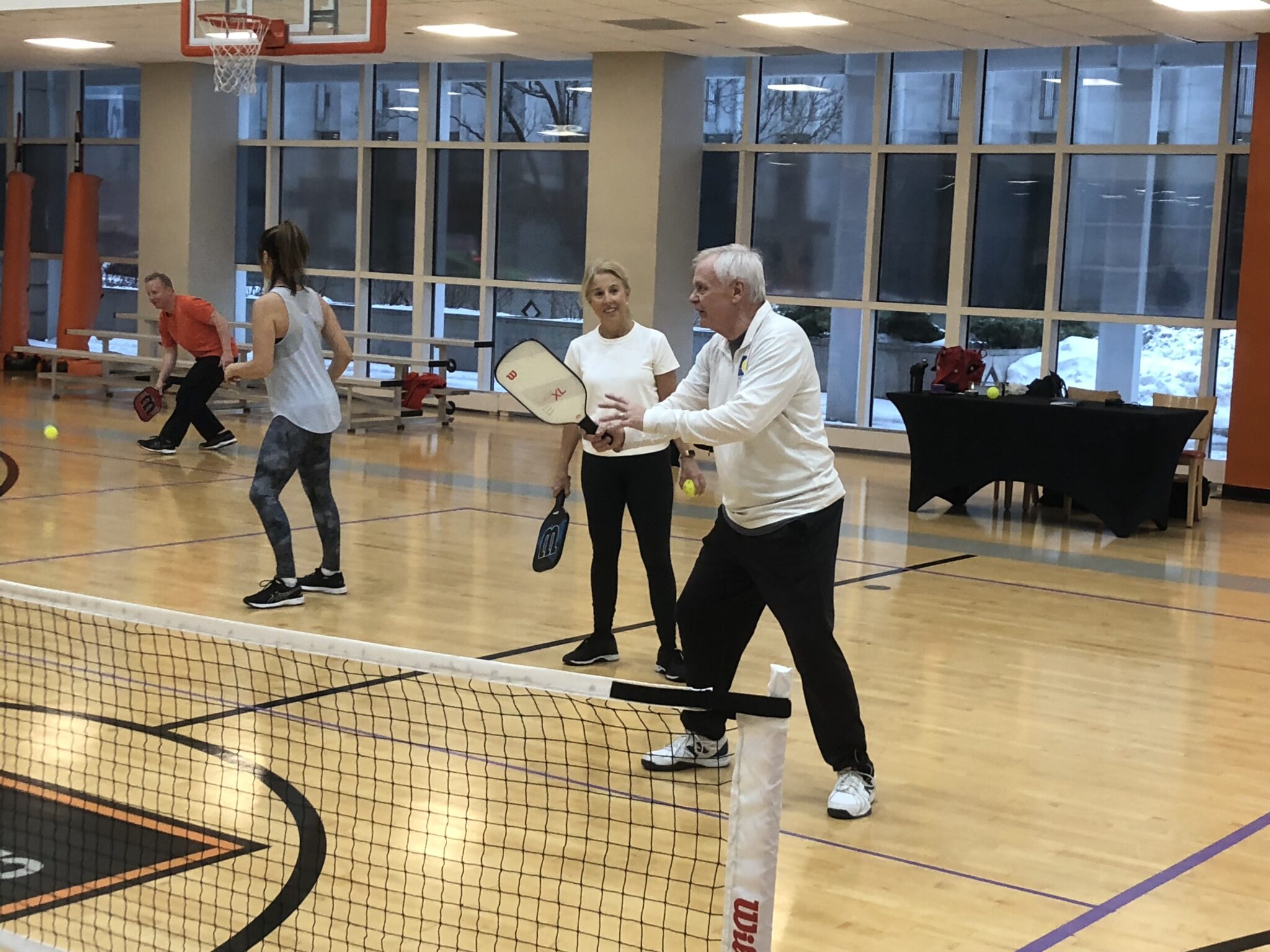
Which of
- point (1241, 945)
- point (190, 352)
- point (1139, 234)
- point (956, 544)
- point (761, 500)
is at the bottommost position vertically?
point (956, 544)

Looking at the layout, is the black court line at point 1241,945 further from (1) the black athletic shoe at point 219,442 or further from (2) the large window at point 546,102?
(2) the large window at point 546,102

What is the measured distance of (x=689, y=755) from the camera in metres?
5.21

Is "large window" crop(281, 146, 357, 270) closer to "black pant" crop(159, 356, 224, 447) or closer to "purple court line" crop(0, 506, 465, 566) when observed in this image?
"black pant" crop(159, 356, 224, 447)

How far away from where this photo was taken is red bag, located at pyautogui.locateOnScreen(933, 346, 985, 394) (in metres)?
12.3

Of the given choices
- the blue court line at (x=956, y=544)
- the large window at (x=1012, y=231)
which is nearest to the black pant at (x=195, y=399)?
the blue court line at (x=956, y=544)

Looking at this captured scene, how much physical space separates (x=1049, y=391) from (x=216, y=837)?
358 inches

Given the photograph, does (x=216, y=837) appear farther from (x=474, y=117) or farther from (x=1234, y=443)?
(x=474, y=117)

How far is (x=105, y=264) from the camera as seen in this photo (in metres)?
22.1

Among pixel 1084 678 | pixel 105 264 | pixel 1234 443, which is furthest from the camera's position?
pixel 105 264

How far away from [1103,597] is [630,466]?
12.1 ft

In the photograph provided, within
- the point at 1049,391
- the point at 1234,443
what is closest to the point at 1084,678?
the point at 1049,391

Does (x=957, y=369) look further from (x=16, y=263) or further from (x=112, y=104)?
(x=112, y=104)

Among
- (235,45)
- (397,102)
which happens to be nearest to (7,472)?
(235,45)

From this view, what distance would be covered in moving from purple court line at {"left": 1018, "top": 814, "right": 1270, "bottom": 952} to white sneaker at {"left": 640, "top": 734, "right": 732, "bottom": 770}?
147cm
